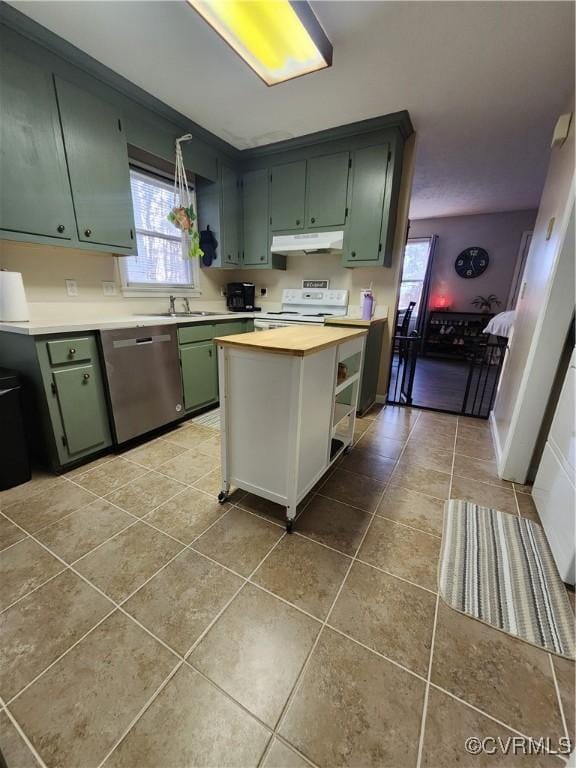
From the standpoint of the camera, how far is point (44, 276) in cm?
214

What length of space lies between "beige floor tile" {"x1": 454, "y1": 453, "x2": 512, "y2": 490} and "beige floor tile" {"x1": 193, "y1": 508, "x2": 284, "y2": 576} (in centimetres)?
139

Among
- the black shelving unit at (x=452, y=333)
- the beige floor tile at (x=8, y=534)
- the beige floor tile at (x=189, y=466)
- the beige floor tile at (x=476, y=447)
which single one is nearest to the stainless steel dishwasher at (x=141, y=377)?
the beige floor tile at (x=189, y=466)

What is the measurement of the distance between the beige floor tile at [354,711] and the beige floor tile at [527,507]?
1208 mm

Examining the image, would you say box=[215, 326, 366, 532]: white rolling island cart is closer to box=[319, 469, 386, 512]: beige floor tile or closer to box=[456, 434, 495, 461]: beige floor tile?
box=[319, 469, 386, 512]: beige floor tile

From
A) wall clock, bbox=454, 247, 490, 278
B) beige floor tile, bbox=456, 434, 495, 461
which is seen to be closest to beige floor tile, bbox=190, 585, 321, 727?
beige floor tile, bbox=456, 434, 495, 461

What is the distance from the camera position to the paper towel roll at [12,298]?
5.80 ft

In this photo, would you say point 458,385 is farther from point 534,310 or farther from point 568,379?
point 568,379

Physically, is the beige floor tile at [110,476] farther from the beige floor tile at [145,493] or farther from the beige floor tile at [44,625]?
the beige floor tile at [44,625]

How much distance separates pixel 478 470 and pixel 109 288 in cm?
325

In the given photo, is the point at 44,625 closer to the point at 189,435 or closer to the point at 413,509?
the point at 189,435

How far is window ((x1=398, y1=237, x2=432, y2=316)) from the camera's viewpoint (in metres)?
6.29

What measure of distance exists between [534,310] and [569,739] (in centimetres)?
208

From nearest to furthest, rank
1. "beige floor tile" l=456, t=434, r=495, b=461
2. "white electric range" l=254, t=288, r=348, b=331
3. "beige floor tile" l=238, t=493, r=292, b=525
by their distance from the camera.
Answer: "beige floor tile" l=238, t=493, r=292, b=525 → "beige floor tile" l=456, t=434, r=495, b=461 → "white electric range" l=254, t=288, r=348, b=331

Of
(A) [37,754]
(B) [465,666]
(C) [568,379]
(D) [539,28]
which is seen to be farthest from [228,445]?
(D) [539,28]
